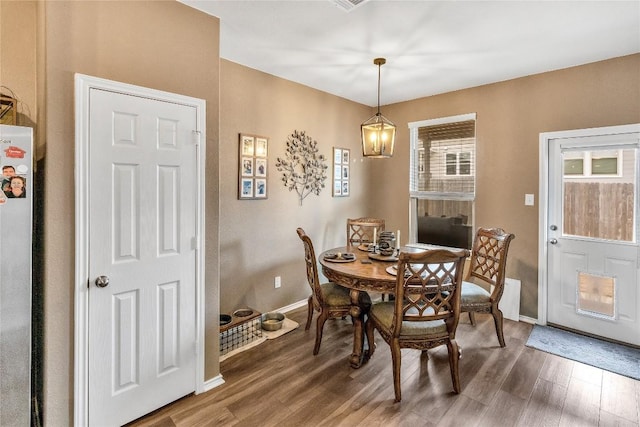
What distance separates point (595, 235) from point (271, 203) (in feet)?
10.9

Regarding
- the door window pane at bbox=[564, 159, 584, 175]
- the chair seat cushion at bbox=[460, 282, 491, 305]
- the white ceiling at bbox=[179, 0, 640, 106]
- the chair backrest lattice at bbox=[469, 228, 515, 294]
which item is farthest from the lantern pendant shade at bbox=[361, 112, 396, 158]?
the door window pane at bbox=[564, 159, 584, 175]

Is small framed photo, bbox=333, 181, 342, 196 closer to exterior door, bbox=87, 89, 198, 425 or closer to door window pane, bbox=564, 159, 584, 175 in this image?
exterior door, bbox=87, 89, 198, 425

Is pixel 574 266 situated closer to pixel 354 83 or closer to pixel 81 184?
pixel 354 83

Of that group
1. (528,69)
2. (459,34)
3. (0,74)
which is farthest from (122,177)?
(528,69)

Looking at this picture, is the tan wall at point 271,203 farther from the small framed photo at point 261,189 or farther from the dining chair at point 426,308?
the dining chair at point 426,308

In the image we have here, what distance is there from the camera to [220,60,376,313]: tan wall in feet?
10.5

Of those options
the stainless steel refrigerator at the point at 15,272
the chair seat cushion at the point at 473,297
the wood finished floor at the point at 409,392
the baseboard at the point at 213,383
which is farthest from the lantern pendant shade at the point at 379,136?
the stainless steel refrigerator at the point at 15,272

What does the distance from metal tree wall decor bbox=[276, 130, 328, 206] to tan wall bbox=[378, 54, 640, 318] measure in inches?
63.8

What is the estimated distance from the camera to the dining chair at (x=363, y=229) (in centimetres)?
397

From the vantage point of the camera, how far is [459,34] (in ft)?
8.53

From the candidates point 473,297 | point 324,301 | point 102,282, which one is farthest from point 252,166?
point 473,297

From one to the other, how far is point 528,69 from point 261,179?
3.01 m

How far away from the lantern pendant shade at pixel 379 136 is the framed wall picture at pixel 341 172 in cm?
139

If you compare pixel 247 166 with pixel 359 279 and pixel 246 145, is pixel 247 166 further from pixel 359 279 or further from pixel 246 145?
pixel 359 279
